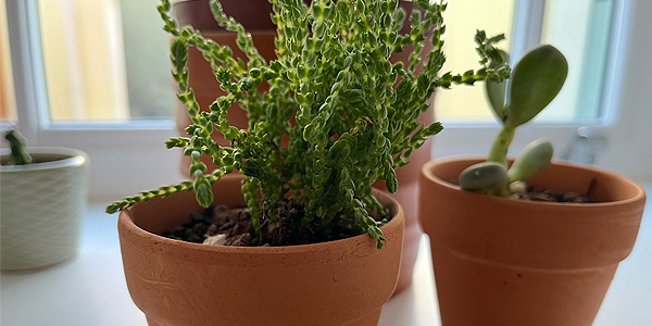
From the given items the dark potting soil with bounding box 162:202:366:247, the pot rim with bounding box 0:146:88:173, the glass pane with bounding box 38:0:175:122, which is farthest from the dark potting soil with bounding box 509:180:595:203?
the glass pane with bounding box 38:0:175:122

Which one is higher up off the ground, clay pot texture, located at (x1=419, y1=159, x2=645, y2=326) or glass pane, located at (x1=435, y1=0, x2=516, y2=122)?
glass pane, located at (x1=435, y1=0, x2=516, y2=122)

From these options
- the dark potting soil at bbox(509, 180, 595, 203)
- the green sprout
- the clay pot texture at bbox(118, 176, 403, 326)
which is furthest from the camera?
the green sprout

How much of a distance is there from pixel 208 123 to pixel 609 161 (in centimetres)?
112

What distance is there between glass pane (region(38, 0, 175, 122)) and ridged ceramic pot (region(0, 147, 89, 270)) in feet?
A: 1.21

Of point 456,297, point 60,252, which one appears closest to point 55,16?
point 60,252

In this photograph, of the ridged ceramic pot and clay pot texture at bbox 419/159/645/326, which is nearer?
clay pot texture at bbox 419/159/645/326

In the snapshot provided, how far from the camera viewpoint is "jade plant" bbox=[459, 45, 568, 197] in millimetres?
414

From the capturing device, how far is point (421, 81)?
1.03 feet

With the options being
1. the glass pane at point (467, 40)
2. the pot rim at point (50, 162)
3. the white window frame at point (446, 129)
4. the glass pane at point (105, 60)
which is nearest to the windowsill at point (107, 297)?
the pot rim at point (50, 162)

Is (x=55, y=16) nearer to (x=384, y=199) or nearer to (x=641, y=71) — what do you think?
(x=384, y=199)

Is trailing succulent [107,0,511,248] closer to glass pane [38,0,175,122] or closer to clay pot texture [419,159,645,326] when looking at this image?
clay pot texture [419,159,645,326]

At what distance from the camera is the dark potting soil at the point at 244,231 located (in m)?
0.34

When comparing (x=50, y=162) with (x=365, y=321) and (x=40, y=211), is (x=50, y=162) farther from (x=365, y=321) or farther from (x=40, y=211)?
(x=365, y=321)

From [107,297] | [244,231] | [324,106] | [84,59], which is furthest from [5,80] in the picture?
[324,106]
